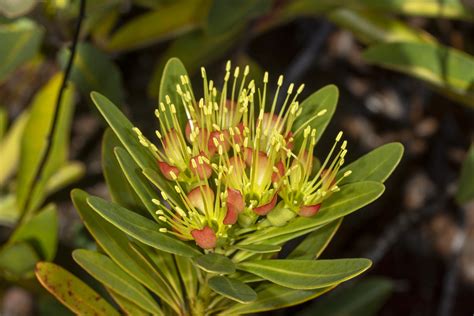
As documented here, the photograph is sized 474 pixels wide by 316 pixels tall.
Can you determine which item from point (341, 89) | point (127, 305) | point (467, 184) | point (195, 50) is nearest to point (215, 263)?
point (127, 305)

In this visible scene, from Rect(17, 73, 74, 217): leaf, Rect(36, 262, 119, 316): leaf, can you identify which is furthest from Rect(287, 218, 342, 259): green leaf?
Rect(17, 73, 74, 217): leaf

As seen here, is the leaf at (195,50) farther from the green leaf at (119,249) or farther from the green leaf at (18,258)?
the green leaf at (119,249)

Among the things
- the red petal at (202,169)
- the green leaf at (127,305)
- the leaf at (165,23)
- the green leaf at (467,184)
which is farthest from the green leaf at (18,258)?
the green leaf at (467,184)

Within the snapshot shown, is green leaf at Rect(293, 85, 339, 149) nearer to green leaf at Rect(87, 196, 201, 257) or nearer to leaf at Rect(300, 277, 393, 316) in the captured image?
green leaf at Rect(87, 196, 201, 257)

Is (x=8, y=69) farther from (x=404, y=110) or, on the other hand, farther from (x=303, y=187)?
(x=404, y=110)

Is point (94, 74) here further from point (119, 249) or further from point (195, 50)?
point (119, 249)

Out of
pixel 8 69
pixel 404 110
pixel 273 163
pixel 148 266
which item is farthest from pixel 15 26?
pixel 404 110

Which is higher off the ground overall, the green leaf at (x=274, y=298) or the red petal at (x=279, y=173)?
the red petal at (x=279, y=173)
